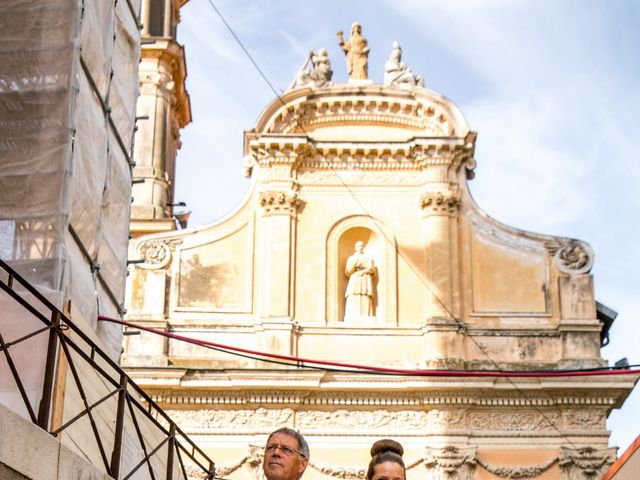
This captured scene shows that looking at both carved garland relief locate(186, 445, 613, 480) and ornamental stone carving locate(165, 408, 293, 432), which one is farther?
ornamental stone carving locate(165, 408, 293, 432)

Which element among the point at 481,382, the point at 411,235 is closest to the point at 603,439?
the point at 481,382

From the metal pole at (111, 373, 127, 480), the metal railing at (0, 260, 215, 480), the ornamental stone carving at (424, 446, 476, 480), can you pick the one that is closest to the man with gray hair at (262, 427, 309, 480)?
the metal railing at (0, 260, 215, 480)

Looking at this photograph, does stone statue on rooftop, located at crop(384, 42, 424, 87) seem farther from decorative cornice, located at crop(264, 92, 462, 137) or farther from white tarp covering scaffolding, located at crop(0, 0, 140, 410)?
white tarp covering scaffolding, located at crop(0, 0, 140, 410)

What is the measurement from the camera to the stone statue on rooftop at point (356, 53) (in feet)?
80.2

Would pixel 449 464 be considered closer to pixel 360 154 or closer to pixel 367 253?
pixel 367 253

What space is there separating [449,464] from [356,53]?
796cm

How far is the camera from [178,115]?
2959 centimetres

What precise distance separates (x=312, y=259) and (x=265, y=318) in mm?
1371

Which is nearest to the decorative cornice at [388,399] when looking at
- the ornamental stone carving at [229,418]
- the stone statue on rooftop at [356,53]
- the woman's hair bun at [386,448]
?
the ornamental stone carving at [229,418]

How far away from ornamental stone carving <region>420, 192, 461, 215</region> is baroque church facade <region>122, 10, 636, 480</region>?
37 millimetres

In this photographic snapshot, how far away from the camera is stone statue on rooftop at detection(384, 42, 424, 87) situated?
78.8ft

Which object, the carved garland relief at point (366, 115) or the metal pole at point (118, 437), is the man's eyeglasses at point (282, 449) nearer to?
the metal pole at point (118, 437)

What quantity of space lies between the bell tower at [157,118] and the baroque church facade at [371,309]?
2707 mm

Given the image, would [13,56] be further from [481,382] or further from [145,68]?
[145,68]
